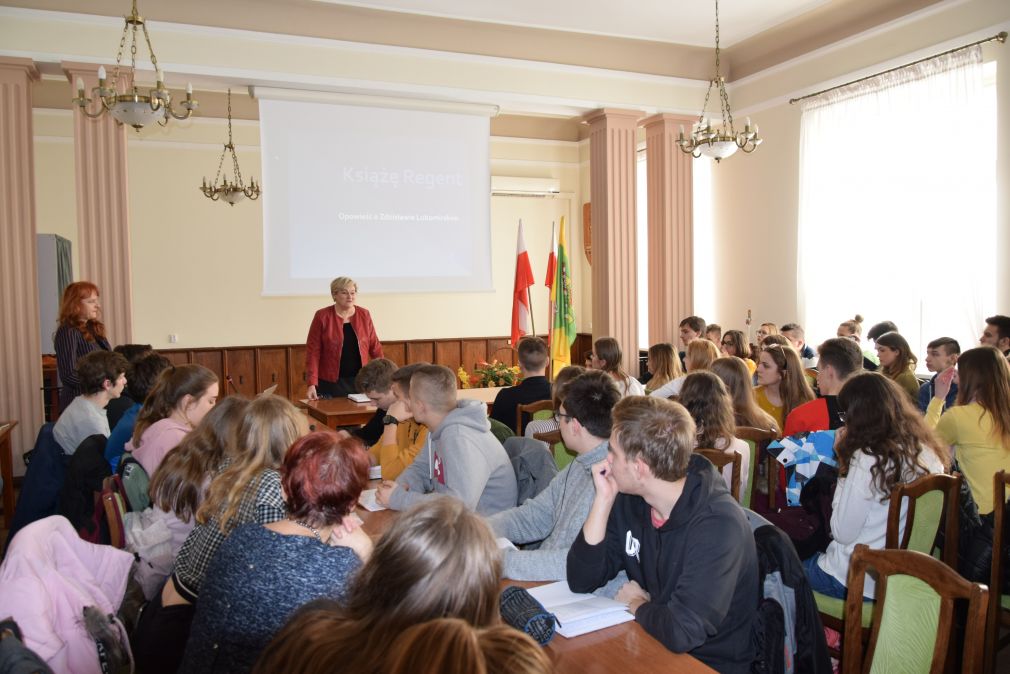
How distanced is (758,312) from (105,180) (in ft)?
20.8

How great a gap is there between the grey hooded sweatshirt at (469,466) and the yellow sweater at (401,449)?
372 mm

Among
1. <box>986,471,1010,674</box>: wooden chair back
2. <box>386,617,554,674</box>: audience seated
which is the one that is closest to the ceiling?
<box>986,471,1010,674</box>: wooden chair back

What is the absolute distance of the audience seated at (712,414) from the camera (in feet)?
10.6

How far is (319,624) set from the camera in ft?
3.86

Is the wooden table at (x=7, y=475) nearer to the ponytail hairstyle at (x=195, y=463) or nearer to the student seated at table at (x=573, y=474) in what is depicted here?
the ponytail hairstyle at (x=195, y=463)

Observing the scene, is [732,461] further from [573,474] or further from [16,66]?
[16,66]

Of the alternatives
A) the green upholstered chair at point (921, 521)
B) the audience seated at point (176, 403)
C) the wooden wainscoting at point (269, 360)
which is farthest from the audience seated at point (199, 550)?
the wooden wainscoting at point (269, 360)

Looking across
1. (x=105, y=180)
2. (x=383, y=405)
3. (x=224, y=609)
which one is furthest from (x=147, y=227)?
(x=224, y=609)

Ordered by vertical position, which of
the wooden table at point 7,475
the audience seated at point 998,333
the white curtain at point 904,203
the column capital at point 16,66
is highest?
the column capital at point 16,66

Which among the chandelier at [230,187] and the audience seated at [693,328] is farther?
the chandelier at [230,187]

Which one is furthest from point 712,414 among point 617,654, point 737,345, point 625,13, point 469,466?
point 625,13

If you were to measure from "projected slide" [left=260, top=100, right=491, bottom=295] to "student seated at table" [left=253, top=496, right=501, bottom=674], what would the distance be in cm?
593

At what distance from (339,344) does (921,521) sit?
4558 millimetres

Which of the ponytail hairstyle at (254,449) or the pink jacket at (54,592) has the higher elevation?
the ponytail hairstyle at (254,449)
